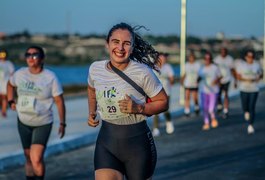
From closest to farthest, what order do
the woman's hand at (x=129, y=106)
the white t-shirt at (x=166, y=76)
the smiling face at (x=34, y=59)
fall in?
the woman's hand at (x=129, y=106) < the smiling face at (x=34, y=59) < the white t-shirt at (x=166, y=76)

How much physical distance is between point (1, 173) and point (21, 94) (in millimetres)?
2212

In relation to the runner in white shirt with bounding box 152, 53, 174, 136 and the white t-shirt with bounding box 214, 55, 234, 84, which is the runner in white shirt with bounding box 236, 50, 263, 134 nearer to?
the runner in white shirt with bounding box 152, 53, 174, 136

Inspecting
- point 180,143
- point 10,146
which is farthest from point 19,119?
point 180,143

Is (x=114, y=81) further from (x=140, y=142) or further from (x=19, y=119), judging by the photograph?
(x=19, y=119)

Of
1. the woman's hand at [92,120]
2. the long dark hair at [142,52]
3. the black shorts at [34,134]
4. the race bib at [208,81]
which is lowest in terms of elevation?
the race bib at [208,81]

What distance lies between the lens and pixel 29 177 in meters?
8.32

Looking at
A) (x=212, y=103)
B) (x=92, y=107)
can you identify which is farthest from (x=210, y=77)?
(x=92, y=107)

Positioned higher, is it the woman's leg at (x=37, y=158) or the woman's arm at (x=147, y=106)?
the woman's arm at (x=147, y=106)

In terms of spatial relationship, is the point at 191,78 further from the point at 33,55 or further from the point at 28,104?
the point at 28,104

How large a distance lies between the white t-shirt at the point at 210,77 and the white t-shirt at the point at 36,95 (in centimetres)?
837

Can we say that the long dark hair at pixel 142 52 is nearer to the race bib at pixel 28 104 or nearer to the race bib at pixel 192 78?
the race bib at pixel 28 104

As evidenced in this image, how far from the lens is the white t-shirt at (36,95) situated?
810 centimetres

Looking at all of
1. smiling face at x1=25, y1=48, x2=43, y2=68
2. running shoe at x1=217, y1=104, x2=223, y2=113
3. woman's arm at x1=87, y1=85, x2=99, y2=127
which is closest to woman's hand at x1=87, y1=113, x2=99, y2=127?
woman's arm at x1=87, y1=85, x2=99, y2=127

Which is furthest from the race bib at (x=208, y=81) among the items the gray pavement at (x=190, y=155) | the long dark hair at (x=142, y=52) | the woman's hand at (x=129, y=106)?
the woman's hand at (x=129, y=106)
